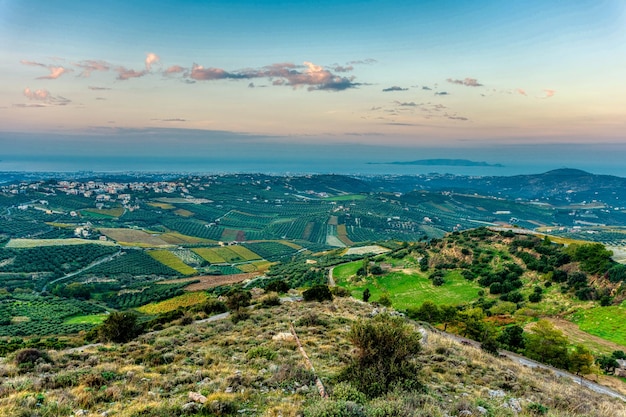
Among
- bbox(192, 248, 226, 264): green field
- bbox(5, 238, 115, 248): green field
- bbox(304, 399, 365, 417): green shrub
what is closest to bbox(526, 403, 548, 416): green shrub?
bbox(304, 399, 365, 417): green shrub

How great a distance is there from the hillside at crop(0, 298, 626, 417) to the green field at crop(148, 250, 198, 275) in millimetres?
93800

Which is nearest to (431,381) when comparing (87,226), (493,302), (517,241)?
(493,302)

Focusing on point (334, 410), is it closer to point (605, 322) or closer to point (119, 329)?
point (119, 329)

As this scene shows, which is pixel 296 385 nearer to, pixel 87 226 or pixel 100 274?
pixel 100 274

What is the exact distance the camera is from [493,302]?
3991cm

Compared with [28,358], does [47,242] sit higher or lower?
lower

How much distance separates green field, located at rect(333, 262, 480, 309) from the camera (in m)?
44.5

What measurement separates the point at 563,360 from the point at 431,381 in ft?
53.9

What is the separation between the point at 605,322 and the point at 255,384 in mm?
32857

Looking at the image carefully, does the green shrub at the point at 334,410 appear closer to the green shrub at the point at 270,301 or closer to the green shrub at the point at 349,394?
the green shrub at the point at 349,394

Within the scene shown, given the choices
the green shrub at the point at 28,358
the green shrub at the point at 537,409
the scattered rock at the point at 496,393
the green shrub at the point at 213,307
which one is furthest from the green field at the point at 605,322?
the green shrub at the point at 28,358

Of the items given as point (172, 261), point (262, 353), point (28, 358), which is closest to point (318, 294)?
point (262, 353)

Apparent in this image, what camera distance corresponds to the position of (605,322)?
29562 mm

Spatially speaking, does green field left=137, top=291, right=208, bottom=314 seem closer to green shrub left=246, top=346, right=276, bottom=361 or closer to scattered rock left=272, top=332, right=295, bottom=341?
scattered rock left=272, top=332, right=295, bottom=341
